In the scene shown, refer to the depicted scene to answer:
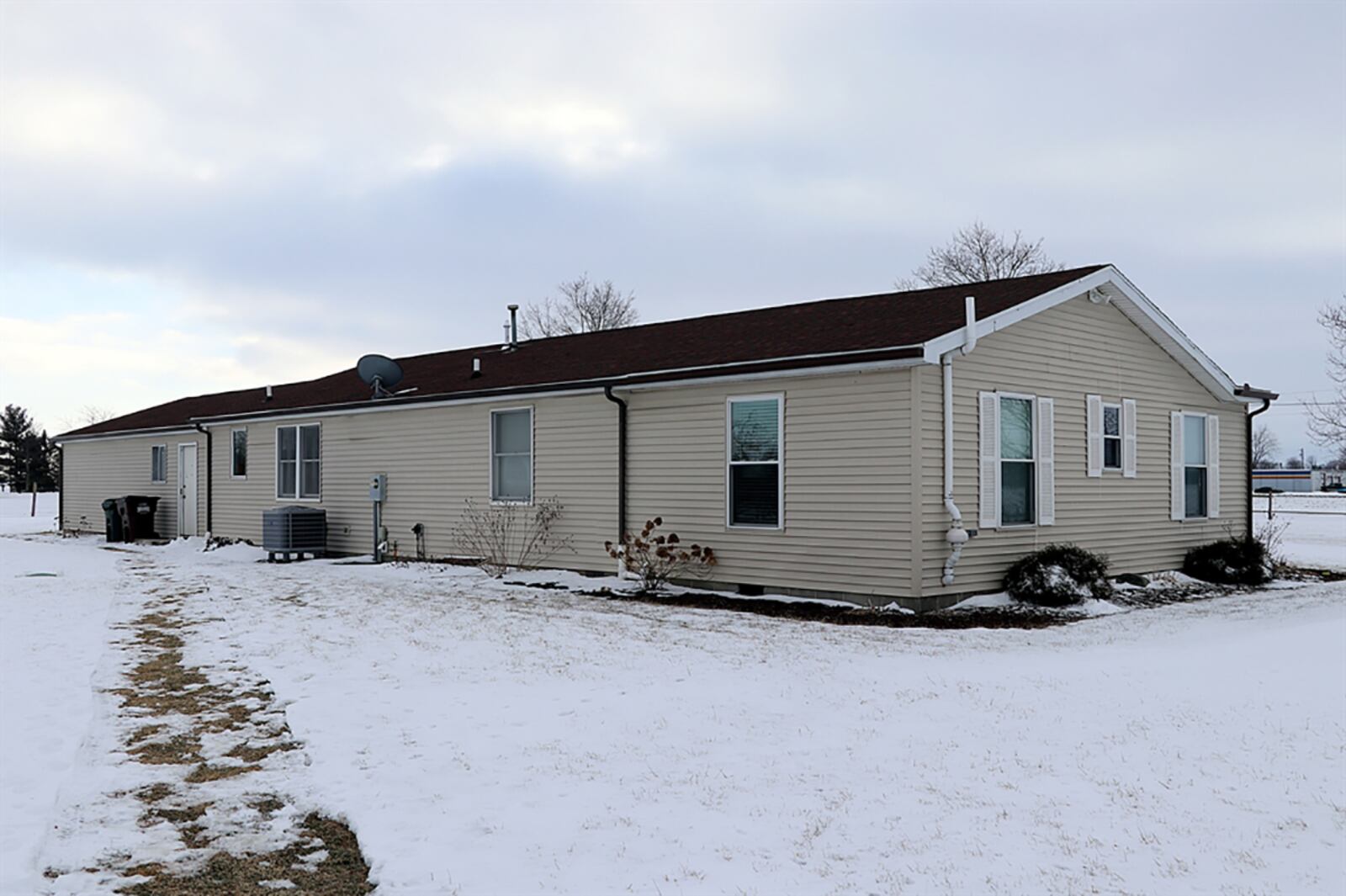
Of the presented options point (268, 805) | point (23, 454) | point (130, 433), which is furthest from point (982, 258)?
point (23, 454)

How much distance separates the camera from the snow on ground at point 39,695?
14.8 feet

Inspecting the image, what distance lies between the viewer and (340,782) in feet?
17.1

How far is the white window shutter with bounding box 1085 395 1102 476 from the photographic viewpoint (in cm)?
1312

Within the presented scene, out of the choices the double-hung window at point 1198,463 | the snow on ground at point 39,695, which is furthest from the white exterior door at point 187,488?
the double-hung window at point 1198,463

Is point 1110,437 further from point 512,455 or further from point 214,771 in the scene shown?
point 214,771

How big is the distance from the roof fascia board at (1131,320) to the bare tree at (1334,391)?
19059mm

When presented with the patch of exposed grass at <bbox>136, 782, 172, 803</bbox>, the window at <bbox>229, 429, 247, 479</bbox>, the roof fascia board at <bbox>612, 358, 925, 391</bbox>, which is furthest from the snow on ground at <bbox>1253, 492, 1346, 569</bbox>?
the window at <bbox>229, 429, 247, 479</bbox>

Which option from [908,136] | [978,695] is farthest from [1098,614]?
[908,136]

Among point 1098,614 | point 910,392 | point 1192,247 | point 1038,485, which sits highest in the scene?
point 1192,247

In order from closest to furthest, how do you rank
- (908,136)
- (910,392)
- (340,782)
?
(340,782) → (910,392) → (908,136)

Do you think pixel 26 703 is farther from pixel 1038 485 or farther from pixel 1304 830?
pixel 1038 485

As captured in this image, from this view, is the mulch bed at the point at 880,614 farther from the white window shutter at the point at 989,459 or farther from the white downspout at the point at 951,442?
the white window shutter at the point at 989,459

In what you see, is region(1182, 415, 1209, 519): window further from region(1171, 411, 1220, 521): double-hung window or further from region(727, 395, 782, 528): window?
region(727, 395, 782, 528): window

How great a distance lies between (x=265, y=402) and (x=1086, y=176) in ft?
58.4
